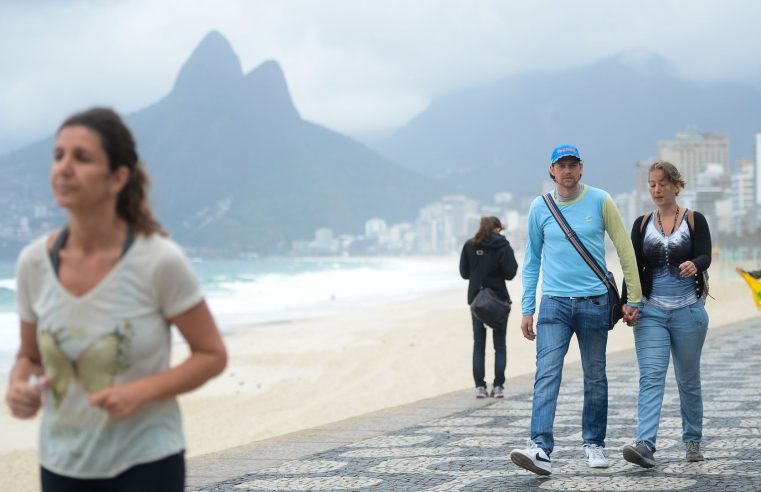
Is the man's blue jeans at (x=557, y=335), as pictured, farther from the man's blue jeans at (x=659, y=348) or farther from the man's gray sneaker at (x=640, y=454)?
the man's gray sneaker at (x=640, y=454)

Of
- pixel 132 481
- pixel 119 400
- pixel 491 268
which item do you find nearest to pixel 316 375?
pixel 491 268

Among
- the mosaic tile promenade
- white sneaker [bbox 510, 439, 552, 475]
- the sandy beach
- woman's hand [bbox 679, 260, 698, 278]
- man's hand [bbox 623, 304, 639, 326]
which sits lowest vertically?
the sandy beach

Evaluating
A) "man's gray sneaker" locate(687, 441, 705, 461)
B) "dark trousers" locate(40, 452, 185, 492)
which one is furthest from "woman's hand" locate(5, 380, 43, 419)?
"man's gray sneaker" locate(687, 441, 705, 461)

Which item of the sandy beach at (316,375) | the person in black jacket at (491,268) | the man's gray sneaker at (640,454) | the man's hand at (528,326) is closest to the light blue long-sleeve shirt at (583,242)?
the man's hand at (528,326)

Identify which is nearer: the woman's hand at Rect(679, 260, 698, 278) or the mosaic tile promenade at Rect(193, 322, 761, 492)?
the mosaic tile promenade at Rect(193, 322, 761, 492)

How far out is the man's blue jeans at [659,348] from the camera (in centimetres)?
578

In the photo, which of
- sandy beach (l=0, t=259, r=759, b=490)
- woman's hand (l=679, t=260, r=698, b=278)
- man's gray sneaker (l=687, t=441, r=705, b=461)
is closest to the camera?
woman's hand (l=679, t=260, r=698, b=278)

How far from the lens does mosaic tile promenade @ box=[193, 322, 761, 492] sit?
5457 mm

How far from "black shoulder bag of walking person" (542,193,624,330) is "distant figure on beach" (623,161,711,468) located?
23 centimetres

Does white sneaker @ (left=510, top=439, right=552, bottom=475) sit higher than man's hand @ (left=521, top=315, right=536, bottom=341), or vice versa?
man's hand @ (left=521, top=315, right=536, bottom=341)

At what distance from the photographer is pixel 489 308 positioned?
9297 mm

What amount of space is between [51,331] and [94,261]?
0.58 feet

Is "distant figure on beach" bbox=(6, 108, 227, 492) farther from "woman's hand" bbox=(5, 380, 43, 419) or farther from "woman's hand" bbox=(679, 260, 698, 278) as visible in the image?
"woman's hand" bbox=(679, 260, 698, 278)

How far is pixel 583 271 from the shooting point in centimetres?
566
